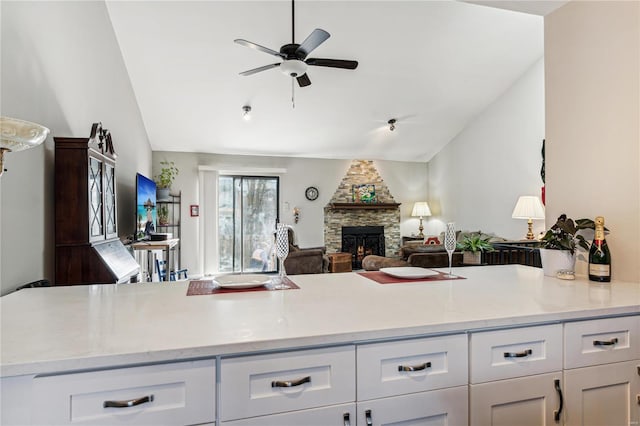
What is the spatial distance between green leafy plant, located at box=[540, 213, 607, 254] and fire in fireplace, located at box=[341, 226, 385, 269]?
5494mm

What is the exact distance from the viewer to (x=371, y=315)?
108cm

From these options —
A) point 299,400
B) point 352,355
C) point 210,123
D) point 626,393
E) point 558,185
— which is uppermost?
point 210,123

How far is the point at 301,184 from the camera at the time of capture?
7137 millimetres

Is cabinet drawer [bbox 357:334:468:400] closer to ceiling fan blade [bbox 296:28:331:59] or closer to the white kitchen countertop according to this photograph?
the white kitchen countertop

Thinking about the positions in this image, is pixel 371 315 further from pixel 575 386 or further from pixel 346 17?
pixel 346 17

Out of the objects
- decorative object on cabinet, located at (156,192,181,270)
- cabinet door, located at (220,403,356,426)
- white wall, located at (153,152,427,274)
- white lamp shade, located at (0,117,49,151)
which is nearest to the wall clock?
white wall, located at (153,152,427,274)

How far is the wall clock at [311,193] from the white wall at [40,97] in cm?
420

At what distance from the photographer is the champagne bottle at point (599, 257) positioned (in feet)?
5.17

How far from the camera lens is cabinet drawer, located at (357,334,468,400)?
97 cm

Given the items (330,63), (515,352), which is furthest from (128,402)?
(330,63)

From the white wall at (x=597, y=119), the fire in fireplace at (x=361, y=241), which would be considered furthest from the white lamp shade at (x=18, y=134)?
the fire in fireplace at (x=361, y=241)

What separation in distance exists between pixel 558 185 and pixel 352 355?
1683 millimetres

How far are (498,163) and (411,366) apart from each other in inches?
224

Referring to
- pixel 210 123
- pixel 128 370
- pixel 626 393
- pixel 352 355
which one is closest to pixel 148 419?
pixel 128 370
